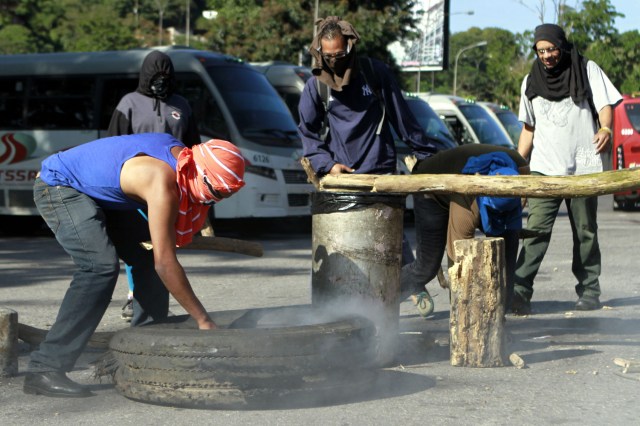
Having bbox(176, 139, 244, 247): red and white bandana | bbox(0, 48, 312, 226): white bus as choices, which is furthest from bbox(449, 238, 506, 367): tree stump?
bbox(0, 48, 312, 226): white bus

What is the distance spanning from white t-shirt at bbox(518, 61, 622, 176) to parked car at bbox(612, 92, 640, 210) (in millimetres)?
12502

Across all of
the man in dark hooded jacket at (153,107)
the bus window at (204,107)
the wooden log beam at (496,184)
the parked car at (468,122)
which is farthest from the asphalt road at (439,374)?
the parked car at (468,122)

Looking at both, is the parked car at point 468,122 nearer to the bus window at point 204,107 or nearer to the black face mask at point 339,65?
the bus window at point 204,107

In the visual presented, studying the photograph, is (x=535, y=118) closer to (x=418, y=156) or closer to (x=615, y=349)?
(x=418, y=156)

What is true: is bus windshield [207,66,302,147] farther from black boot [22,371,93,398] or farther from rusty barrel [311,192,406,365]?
black boot [22,371,93,398]

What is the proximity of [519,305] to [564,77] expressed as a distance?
1.67 metres

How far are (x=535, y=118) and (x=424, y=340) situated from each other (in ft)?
8.25

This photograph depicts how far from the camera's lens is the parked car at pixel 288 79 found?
19.0 m

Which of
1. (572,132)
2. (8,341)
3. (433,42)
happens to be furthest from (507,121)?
(433,42)

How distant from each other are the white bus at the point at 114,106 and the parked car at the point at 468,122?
7.29 meters

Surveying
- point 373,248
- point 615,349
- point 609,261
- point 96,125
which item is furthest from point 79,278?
point 96,125

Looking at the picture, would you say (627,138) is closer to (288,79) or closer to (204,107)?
(288,79)

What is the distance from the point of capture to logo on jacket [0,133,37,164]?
52.2 feet

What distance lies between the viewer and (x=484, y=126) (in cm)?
2267
